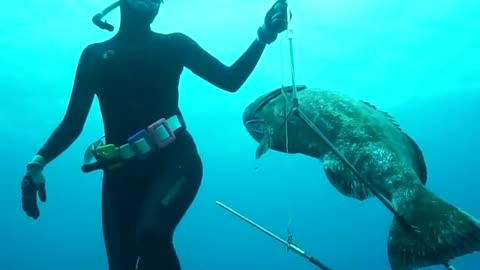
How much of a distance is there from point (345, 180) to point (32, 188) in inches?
96.3

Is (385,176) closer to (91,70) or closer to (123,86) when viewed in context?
(123,86)

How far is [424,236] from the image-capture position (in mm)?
2711

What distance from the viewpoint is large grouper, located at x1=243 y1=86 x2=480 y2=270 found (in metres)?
2.67

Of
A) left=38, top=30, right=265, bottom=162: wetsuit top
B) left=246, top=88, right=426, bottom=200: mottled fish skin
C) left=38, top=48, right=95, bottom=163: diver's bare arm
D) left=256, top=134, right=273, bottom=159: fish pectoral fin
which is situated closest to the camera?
left=246, top=88, right=426, bottom=200: mottled fish skin

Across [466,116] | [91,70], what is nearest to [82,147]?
[466,116]

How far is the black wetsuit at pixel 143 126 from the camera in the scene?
123 inches

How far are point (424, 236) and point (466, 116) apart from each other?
41569 millimetres

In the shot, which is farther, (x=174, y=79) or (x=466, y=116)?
(x=466, y=116)

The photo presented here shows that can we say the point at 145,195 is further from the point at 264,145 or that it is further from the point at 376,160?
the point at 376,160

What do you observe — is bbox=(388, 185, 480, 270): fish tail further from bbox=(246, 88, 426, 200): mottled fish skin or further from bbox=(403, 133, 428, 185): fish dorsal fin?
bbox=(403, 133, 428, 185): fish dorsal fin

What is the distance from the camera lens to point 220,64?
3998 millimetres

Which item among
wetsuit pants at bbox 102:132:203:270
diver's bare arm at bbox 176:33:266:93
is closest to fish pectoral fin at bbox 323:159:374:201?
wetsuit pants at bbox 102:132:203:270

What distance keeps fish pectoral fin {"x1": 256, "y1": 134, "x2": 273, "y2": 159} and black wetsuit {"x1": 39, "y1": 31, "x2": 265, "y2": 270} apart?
0.48 m

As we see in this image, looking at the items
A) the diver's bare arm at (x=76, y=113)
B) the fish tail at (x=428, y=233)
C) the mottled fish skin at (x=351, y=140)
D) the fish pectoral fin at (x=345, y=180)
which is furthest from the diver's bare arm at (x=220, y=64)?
the fish tail at (x=428, y=233)
